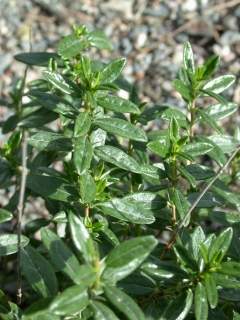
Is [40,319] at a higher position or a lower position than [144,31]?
lower

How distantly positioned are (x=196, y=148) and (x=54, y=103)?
17.0 inches

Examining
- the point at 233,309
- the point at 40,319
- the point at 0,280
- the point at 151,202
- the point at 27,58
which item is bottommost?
the point at 0,280

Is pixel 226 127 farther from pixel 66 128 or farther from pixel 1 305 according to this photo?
pixel 1 305

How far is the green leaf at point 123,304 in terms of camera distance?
152cm

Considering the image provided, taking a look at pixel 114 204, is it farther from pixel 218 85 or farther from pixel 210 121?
pixel 218 85

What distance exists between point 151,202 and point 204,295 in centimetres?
35

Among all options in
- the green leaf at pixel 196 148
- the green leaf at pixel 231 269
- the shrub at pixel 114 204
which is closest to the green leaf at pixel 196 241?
the shrub at pixel 114 204

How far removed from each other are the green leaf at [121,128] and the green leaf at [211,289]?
0.43 meters

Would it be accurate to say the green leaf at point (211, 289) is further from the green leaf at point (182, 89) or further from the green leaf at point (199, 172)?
the green leaf at point (182, 89)

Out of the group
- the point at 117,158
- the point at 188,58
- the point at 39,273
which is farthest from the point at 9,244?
the point at 188,58

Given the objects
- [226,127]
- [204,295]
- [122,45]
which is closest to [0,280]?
[204,295]

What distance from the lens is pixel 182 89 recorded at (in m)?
2.12

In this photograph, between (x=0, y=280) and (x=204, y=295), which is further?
(x=0, y=280)

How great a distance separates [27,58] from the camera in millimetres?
2305
